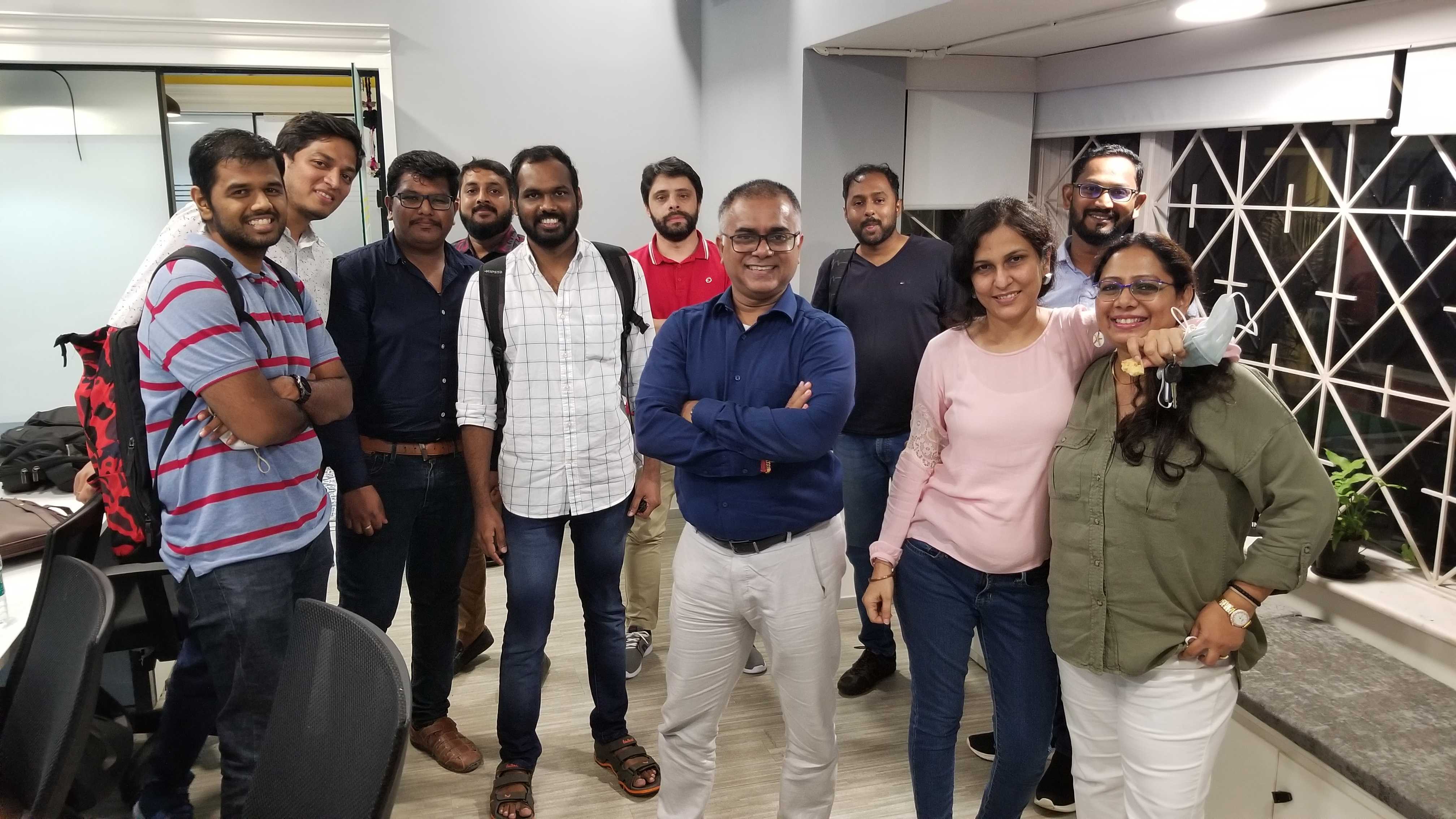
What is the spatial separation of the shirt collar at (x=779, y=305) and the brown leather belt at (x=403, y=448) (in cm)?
87

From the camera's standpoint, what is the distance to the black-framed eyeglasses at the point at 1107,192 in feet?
7.86

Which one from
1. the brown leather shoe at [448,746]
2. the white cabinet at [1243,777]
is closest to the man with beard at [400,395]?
the brown leather shoe at [448,746]

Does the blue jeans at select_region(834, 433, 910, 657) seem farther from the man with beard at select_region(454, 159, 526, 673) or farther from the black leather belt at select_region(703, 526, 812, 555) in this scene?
the man with beard at select_region(454, 159, 526, 673)

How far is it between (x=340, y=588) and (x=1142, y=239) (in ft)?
6.80

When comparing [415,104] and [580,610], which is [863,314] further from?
[415,104]

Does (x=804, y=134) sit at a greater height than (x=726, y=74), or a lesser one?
lesser

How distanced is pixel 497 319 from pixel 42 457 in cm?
164

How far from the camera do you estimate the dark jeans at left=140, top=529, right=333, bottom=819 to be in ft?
6.27

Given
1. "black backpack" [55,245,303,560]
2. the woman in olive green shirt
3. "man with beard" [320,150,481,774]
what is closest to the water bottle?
"black backpack" [55,245,303,560]

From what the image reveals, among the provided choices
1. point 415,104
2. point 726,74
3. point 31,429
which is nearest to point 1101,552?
point 31,429

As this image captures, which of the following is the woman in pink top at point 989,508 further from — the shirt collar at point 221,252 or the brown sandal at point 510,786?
the shirt collar at point 221,252

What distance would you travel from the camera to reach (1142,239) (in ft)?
5.48

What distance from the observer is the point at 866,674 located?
309 cm

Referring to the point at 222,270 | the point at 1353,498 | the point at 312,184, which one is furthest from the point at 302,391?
the point at 1353,498
